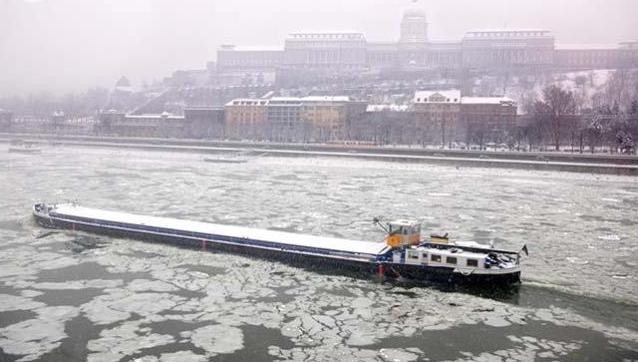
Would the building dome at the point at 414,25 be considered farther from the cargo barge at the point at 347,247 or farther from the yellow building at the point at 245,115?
the cargo barge at the point at 347,247

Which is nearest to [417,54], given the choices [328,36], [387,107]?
[328,36]

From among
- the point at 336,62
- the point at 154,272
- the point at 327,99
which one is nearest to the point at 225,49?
the point at 336,62

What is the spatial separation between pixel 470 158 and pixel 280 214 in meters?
32.0

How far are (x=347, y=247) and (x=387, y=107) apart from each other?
70.5 metres

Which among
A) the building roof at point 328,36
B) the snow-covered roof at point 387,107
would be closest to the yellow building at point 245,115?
the snow-covered roof at point 387,107

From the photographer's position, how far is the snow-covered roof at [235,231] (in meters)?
22.6

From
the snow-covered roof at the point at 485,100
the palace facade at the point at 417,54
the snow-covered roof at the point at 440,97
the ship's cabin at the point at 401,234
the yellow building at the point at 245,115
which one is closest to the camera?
the ship's cabin at the point at 401,234

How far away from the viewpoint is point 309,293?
18328 mm

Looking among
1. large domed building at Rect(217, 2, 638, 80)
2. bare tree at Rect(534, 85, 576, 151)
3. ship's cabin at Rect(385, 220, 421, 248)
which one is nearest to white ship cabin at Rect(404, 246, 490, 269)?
ship's cabin at Rect(385, 220, 421, 248)

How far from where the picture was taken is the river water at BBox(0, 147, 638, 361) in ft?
46.2

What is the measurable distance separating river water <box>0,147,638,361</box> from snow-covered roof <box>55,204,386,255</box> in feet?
4.32

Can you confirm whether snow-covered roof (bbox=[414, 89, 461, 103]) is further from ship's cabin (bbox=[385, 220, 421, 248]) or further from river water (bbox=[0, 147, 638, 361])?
ship's cabin (bbox=[385, 220, 421, 248])

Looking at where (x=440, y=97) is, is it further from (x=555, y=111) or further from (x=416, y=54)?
(x=416, y=54)

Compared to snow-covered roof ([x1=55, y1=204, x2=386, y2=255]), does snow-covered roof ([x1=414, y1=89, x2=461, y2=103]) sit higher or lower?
higher
